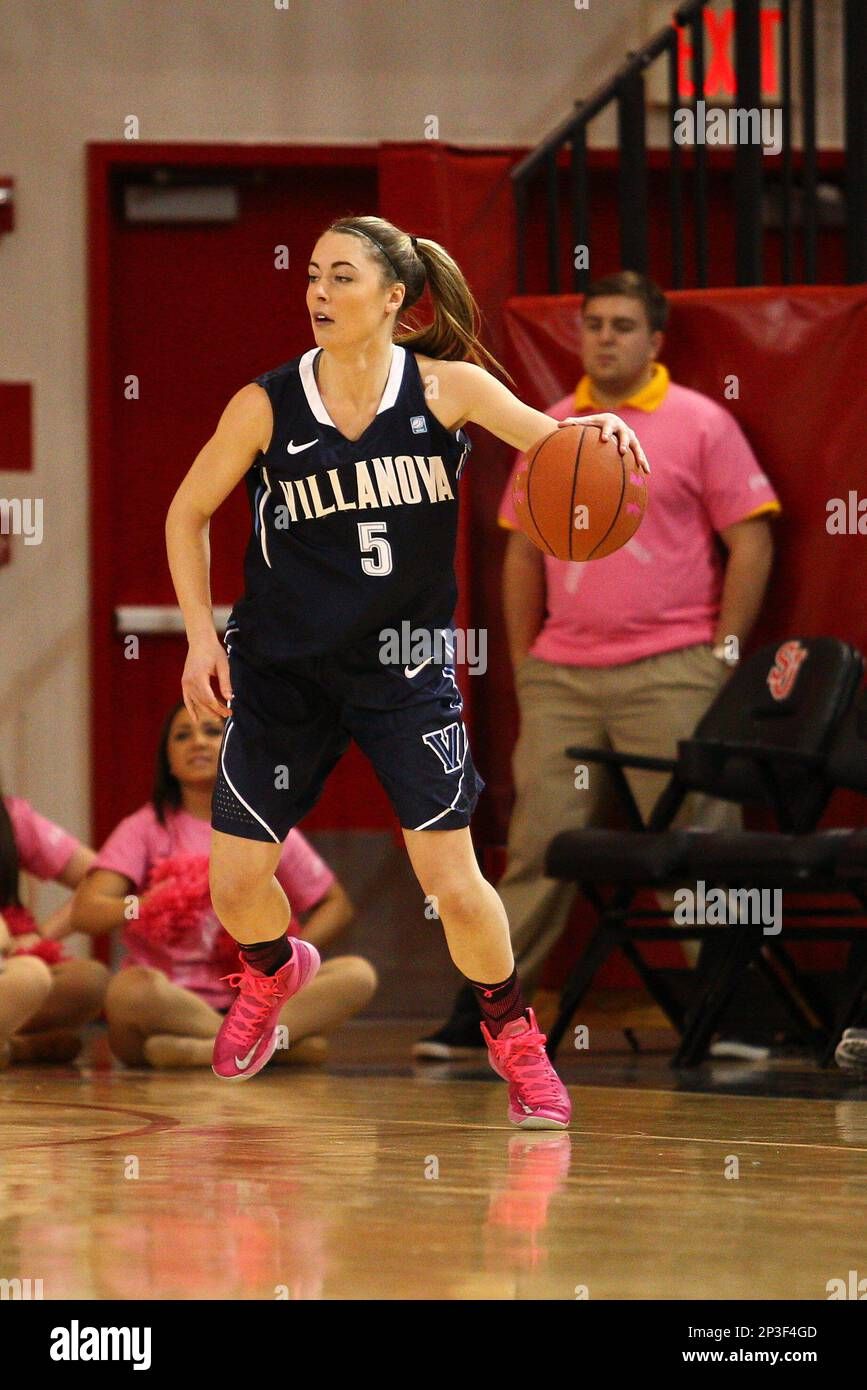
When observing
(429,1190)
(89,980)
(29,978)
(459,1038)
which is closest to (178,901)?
(89,980)

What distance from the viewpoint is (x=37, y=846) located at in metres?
5.57

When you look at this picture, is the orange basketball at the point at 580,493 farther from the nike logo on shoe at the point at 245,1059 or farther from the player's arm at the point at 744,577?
the player's arm at the point at 744,577

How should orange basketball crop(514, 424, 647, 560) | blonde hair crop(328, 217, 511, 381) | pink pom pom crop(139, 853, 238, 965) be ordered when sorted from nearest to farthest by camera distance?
orange basketball crop(514, 424, 647, 560), blonde hair crop(328, 217, 511, 381), pink pom pom crop(139, 853, 238, 965)

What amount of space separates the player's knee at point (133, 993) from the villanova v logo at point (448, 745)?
1742mm

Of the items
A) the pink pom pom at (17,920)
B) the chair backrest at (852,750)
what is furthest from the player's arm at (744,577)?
the pink pom pom at (17,920)

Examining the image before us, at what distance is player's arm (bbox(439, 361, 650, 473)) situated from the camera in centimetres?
357

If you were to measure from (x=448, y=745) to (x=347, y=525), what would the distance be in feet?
1.39

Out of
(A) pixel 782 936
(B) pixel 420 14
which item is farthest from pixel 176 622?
(A) pixel 782 936

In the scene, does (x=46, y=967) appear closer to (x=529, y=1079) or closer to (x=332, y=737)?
(x=332, y=737)

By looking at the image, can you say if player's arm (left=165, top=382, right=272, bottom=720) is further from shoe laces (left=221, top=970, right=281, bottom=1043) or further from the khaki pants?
the khaki pants

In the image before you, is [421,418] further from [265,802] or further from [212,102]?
[212,102]

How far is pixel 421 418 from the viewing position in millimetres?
3639

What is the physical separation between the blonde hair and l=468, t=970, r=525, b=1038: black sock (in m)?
1.12

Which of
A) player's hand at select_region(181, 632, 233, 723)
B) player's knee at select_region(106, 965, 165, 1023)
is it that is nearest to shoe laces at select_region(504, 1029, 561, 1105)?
player's hand at select_region(181, 632, 233, 723)
